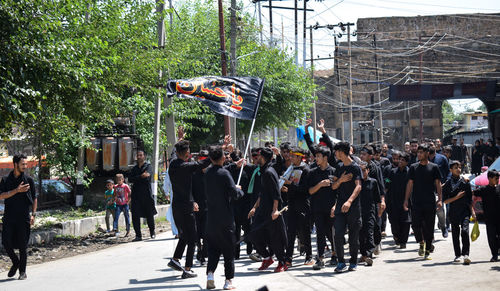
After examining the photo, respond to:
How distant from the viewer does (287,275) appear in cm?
943

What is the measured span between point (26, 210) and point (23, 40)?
309 cm

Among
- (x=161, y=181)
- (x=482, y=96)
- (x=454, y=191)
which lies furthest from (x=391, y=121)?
(x=454, y=191)

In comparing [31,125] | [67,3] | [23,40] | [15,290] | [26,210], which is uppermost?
[67,3]

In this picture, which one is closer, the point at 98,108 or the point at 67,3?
the point at 67,3

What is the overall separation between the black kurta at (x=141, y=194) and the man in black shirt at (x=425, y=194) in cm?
623

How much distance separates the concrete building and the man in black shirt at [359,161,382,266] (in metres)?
46.0

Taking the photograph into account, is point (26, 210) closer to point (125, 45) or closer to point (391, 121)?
point (125, 45)

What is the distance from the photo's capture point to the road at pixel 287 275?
848 cm

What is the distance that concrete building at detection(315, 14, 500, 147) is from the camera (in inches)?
2293

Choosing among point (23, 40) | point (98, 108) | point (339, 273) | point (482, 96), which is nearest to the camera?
point (339, 273)

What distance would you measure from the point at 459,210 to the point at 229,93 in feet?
15.9

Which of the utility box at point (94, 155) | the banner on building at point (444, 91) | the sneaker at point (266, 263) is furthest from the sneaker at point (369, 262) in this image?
the banner on building at point (444, 91)

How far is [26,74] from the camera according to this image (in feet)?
38.3

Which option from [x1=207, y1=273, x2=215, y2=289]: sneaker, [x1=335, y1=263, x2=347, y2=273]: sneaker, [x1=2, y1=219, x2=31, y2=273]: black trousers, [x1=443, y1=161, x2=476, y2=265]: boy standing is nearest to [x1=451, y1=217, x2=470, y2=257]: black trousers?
[x1=443, y1=161, x2=476, y2=265]: boy standing
